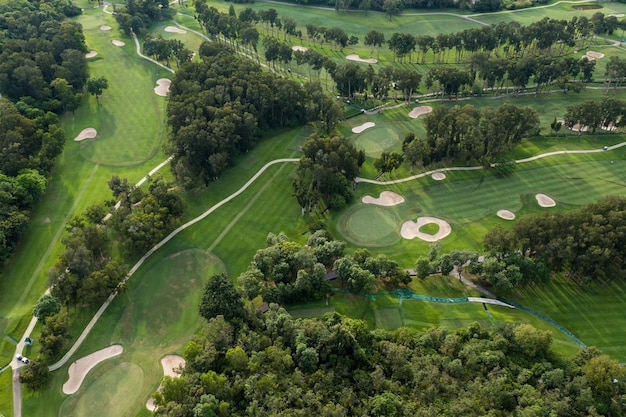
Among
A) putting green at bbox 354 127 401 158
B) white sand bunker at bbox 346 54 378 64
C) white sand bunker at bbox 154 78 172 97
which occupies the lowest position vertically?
putting green at bbox 354 127 401 158

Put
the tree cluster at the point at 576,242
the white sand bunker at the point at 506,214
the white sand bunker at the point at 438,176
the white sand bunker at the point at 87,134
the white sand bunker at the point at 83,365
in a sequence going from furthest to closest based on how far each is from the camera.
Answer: the white sand bunker at the point at 87,134, the white sand bunker at the point at 438,176, the white sand bunker at the point at 506,214, the tree cluster at the point at 576,242, the white sand bunker at the point at 83,365

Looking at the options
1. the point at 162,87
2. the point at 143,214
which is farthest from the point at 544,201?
the point at 162,87

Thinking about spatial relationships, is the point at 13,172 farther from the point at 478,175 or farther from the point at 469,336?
the point at 478,175

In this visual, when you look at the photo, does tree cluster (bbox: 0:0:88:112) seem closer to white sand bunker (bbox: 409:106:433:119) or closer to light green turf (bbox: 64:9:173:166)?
light green turf (bbox: 64:9:173:166)

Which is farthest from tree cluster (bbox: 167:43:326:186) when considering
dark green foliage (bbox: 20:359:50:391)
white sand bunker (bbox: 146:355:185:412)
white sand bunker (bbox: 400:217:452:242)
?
dark green foliage (bbox: 20:359:50:391)

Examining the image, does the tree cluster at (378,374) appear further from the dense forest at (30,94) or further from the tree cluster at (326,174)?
the dense forest at (30,94)

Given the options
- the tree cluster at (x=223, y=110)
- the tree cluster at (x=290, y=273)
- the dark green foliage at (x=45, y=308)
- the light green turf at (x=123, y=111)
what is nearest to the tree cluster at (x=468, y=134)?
the tree cluster at (x=223, y=110)

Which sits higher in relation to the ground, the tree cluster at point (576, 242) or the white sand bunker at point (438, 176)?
the tree cluster at point (576, 242)
